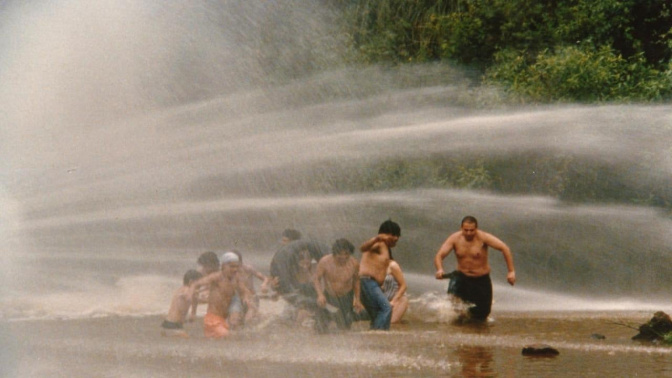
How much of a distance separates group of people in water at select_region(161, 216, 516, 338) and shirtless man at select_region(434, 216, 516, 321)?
1 cm

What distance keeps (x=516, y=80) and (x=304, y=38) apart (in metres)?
6.23

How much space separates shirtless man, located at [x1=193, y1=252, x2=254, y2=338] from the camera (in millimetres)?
15867

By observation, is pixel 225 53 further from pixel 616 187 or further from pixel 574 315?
pixel 574 315

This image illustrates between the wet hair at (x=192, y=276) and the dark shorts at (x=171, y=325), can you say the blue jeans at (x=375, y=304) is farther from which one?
the dark shorts at (x=171, y=325)

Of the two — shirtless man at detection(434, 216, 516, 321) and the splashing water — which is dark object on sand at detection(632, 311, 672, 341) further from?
the splashing water

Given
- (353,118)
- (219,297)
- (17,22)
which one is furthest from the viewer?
(353,118)

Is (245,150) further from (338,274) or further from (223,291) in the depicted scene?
(223,291)

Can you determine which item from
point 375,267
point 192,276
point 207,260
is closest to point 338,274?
point 375,267

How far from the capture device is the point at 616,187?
23.4m

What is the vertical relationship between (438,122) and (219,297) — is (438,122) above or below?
above

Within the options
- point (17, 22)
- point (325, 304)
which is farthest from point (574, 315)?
point (17, 22)

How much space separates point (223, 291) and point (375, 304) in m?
2.20

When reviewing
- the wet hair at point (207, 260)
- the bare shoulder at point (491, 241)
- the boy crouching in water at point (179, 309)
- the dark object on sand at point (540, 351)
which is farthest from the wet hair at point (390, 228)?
the dark object on sand at point (540, 351)

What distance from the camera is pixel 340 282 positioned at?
16812 millimetres
